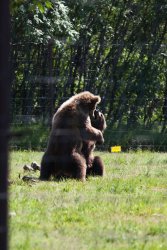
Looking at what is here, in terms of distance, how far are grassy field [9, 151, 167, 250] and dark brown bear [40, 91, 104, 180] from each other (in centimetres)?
25

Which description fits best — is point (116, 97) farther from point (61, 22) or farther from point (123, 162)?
point (123, 162)

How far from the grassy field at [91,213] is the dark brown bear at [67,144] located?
10.0 inches

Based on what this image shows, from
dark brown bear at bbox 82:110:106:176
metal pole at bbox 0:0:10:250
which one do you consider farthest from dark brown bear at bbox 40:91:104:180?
metal pole at bbox 0:0:10:250

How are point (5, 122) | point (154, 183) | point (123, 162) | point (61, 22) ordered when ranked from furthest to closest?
point (61, 22)
point (123, 162)
point (154, 183)
point (5, 122)

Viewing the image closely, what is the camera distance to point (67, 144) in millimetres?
8266

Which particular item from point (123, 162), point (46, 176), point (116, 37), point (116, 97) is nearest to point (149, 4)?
point (116, 37)

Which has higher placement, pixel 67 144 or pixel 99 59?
pixel 99 59

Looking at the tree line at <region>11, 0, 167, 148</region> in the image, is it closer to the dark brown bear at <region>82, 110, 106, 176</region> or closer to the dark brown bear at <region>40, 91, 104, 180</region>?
the dark brown bear at <region>82, 110, 106, 176</region>

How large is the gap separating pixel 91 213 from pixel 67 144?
2627mm

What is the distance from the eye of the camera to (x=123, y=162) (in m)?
10.3

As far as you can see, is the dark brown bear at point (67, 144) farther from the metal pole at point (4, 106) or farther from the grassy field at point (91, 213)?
the metal pole at point (4, 106)

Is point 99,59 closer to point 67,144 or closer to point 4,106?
point 67,144

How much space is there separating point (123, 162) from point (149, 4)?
4825 mm

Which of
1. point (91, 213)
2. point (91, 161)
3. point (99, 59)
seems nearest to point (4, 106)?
point (91, 213)
